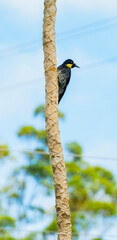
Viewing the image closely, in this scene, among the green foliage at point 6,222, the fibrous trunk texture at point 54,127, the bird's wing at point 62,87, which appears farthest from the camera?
the green foliage at point 6,222

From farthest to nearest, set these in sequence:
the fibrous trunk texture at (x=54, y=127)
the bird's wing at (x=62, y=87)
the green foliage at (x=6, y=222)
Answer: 1. the green foliage at (x=6, y=222)
2. the bird's wing at (x=62, y=87)
3. the fibrous trunk texture at (x=54, y=127)

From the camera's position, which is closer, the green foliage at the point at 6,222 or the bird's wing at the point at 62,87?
the bird's wing at the point at 62,87

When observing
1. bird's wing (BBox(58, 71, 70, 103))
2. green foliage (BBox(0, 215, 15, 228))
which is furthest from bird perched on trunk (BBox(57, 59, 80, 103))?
green foliage (BBox(0, 215, 15, 228))

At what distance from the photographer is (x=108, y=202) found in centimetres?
2216

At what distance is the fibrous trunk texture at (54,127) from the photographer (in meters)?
4.20

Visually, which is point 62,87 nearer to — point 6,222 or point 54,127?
point 54,127

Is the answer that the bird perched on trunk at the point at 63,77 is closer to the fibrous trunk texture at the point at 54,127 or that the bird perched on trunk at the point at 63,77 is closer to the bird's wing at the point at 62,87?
the bird's wing at the point at 62,87

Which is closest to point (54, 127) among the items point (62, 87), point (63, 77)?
point (62, 87)

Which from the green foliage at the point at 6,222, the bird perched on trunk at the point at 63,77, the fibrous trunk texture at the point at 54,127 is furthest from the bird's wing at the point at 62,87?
the green foliage at the point at 6,222

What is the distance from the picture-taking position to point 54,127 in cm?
431

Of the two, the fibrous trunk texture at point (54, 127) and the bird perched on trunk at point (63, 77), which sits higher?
the bird perched on trunk at point (63, 77)

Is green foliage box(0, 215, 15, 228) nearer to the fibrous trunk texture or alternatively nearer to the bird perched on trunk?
the bird perched on trunk

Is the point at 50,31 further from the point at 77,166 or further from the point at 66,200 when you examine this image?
the point at 77,166

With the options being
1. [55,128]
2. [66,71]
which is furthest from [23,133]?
[55,128]
